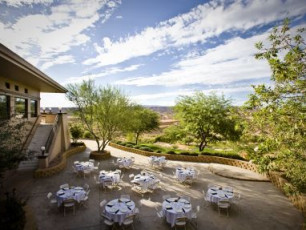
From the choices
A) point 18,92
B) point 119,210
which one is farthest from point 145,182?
point 18,92

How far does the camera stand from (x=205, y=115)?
20609 mm

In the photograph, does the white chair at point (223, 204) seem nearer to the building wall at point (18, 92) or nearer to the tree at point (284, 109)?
the tree at point (284, 109)

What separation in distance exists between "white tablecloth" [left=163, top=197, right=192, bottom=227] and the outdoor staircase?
10.4m

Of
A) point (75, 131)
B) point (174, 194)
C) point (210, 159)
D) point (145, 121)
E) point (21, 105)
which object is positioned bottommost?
point (174, 194)

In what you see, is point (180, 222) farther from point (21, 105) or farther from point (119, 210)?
point (21, 105)

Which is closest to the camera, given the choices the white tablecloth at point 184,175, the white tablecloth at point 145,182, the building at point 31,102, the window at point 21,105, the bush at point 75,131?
the white tablecloth at point 145,182

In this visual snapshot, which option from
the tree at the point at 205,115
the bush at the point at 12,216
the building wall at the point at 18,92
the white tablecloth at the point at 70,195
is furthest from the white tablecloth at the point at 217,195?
the building wall at the point at 18,92

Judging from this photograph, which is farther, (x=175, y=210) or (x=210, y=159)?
(x=210, y=159)

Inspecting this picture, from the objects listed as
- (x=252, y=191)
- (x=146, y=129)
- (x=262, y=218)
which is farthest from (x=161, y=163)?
(x=146, y=129)

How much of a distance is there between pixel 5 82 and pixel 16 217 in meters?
12.7

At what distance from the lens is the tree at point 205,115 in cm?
2042

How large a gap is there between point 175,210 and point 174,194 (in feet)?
12.1

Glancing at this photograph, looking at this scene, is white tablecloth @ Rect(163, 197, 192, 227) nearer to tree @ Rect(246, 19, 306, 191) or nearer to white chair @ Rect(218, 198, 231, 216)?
white chair @ Rect(218, 198, 231, 216)

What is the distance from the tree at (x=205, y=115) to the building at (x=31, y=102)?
1341 cm
